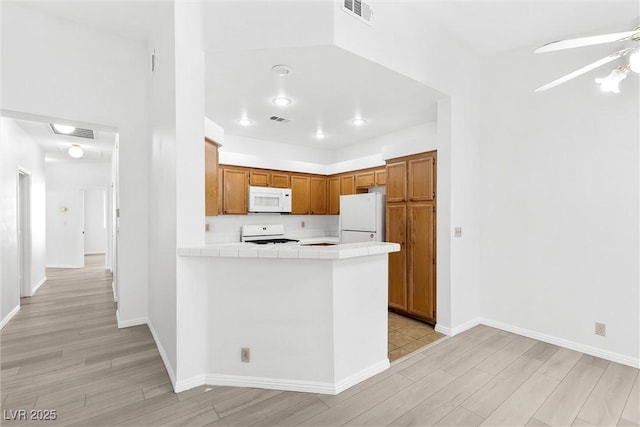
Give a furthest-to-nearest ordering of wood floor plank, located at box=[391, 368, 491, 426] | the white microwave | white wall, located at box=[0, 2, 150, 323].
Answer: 1. the white microwave
2. white wall, located at box=[0, 2, 150, 323]
3. wood floor plank, located at box=[391, 368, 491, 426]

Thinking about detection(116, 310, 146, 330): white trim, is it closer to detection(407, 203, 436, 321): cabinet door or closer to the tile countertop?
the tile countertop

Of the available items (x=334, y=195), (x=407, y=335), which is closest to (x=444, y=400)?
(x=407, y=335)

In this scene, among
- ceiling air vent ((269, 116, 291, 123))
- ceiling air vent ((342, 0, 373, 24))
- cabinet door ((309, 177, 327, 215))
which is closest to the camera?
ceiling air vent ((342, 0, 373, 24))

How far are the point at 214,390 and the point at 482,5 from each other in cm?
401

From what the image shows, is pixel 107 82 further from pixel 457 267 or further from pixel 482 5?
pixel 457 267

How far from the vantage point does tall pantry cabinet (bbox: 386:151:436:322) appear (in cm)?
368

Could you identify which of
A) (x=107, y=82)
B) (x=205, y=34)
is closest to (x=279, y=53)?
(x=205, y=34)

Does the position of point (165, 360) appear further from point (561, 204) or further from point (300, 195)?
point (561, 204)

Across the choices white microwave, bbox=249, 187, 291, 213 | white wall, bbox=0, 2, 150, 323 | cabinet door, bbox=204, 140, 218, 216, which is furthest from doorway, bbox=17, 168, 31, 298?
cabinet door, bbox=204, 140, 218, 216

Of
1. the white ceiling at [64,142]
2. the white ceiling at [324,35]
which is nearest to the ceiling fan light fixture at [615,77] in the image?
the white ceiling at [324,35]

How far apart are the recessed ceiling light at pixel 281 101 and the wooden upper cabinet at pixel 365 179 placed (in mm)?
2021

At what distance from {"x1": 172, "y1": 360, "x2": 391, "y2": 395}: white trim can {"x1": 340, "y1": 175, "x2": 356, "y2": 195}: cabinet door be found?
348cm

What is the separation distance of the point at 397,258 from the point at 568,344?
6.37 feet

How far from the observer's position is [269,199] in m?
5.14
